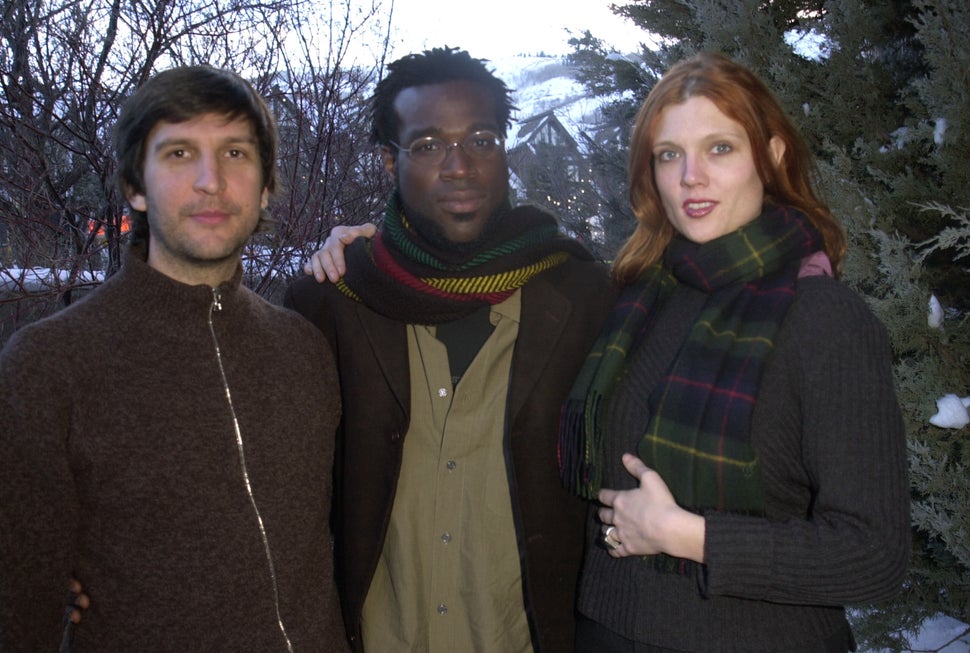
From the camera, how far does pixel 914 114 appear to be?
3648 mm

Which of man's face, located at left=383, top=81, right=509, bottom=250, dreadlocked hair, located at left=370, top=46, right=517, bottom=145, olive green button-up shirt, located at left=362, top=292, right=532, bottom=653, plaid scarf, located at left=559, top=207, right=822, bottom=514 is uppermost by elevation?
dreadlocked hair, located at left=370, top=46, right=517, bottom=145

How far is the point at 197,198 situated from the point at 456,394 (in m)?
0.86

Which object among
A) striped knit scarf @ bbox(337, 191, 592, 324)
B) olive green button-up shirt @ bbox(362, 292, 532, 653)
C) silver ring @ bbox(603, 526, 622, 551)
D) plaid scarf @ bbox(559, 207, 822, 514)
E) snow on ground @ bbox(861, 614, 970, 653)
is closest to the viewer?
plaid scarf @ bbox(559, 207, 822, 514)

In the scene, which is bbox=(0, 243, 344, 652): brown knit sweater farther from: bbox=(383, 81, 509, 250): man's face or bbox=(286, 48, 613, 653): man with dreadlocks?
bbox=(383, 81, 509, 250): man's face

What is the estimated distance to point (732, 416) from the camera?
5.23 ft

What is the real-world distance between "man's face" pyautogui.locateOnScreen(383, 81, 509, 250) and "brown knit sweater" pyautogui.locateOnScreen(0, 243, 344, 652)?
0.62 meters

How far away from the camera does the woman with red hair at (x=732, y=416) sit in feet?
4.88

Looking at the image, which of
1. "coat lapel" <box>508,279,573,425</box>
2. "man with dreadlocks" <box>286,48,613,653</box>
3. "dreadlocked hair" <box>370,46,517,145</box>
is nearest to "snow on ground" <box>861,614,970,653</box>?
"man with dreadlocks" <box>286,48,613,653</box>

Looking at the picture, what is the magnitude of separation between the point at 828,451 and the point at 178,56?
12.6 feet

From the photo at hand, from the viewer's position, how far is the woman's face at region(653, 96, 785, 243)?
1.83 meters

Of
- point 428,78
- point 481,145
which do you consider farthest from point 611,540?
point 428,78

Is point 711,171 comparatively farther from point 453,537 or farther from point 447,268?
point 453,537

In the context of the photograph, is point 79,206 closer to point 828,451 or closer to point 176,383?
point 176,383

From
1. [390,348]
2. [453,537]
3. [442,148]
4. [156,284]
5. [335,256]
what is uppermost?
[442,148]
